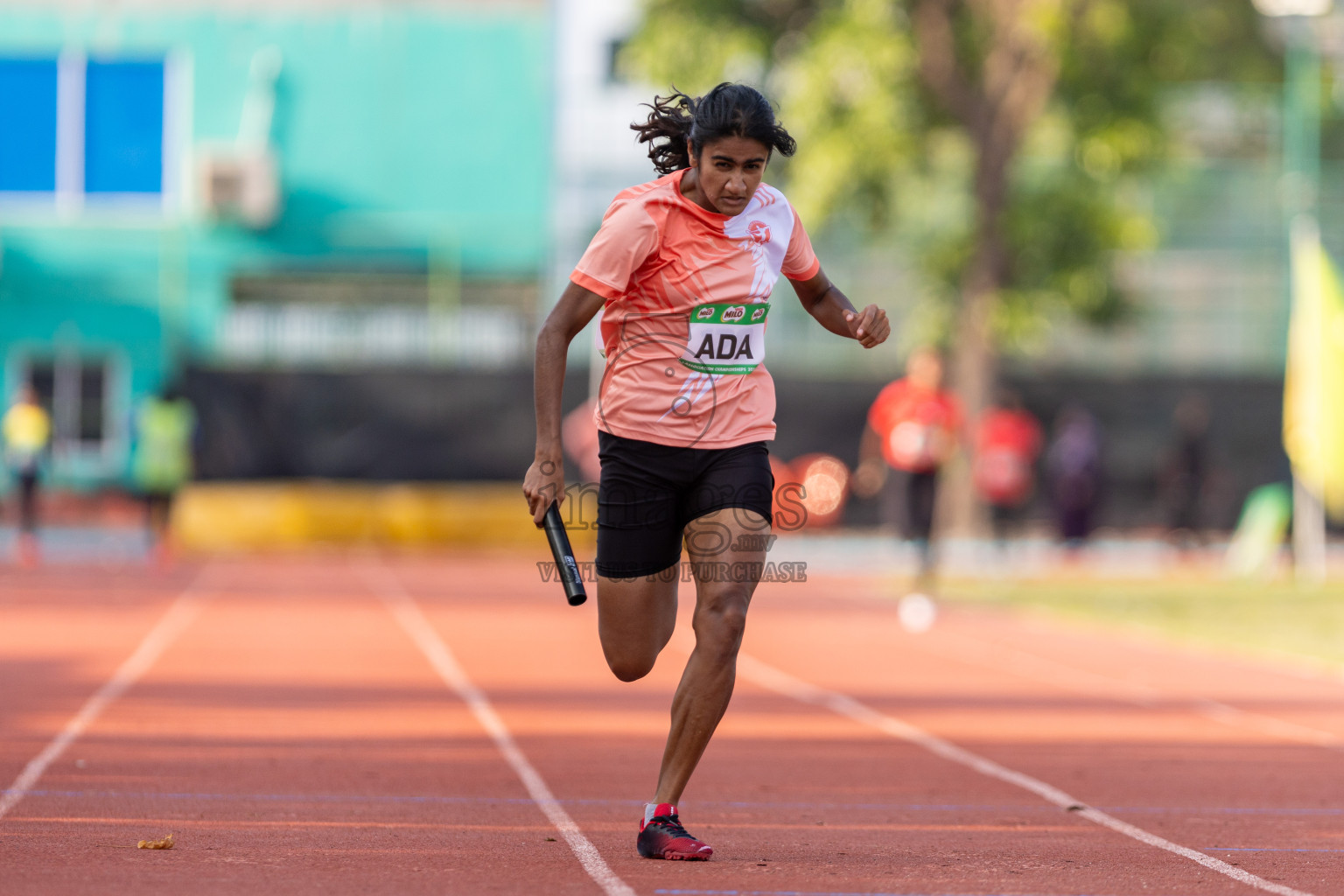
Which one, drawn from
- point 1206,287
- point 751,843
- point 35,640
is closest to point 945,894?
point 751,843

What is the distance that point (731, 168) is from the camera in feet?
19.0

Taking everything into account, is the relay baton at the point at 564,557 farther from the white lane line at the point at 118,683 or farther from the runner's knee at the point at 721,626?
the white lane line at the point at 118,683

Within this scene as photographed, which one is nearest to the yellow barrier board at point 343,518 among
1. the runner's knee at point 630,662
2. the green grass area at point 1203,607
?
the green grass area at point 1203,607

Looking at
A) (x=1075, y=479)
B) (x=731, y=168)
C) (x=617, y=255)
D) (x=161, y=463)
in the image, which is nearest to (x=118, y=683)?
(x=617, y=255)

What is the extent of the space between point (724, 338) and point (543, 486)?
705mm

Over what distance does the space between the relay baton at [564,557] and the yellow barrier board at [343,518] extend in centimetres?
1919

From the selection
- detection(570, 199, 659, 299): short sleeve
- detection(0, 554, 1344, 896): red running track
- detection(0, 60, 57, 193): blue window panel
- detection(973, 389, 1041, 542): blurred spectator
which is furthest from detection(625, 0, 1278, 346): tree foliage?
detection(570, 199, 659, 299): short sleeve

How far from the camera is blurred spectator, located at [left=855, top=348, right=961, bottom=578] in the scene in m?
16.0

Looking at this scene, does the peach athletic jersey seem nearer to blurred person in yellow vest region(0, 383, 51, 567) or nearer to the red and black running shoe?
the red and black running shoe

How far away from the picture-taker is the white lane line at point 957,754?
19.6 feet

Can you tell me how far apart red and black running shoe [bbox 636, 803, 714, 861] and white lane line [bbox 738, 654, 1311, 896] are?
1508mm

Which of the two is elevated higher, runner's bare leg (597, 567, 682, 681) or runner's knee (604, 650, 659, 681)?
runner's bare leg (597, 567, 682, 681)

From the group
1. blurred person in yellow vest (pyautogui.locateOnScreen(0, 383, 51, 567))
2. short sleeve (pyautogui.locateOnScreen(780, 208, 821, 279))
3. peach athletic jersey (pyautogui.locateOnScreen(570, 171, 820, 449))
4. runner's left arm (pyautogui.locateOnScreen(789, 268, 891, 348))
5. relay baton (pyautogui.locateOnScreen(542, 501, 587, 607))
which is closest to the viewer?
relay baton (pyautogui.locateOnScreen(542, 501, 587, 607))

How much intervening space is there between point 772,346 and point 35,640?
16.1 metres
